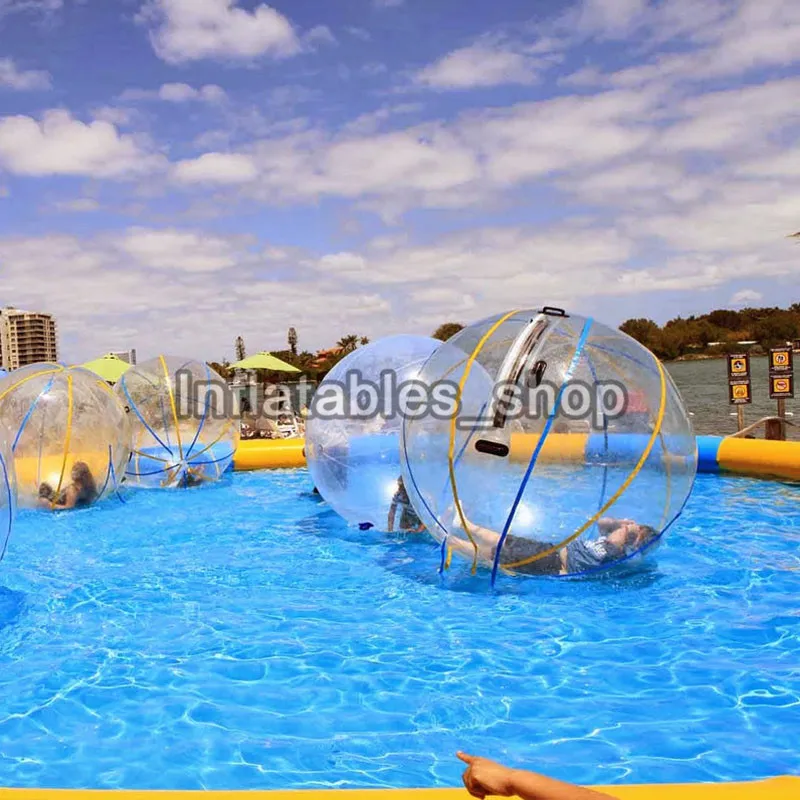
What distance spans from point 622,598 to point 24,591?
481 centimetres

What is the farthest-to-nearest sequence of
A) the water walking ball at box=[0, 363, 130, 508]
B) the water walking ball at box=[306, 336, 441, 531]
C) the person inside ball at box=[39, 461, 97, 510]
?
1. the person inside ball at box=[39, 461, 97, 510]
2. the water walking ball at box=[0, 363, 130, 508]
3. the water walking ball at box=[306, 336, 441, 531]

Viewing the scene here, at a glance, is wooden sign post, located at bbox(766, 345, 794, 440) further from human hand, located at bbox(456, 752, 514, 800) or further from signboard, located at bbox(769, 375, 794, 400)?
human hand, located at bbox(456, 752, 514, 800)

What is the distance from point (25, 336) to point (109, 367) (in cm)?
14084

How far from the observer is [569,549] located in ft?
18.9

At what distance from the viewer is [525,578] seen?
6145mm

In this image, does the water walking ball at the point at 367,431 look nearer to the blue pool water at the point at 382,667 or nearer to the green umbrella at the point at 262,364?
the blue pool water at the point at 382,667

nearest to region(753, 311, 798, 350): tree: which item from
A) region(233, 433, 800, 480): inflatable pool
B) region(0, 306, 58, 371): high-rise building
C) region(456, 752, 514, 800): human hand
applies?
region(233, 433, 800, 480): inflatable pool

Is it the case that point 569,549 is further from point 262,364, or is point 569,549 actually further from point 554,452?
point 262,364

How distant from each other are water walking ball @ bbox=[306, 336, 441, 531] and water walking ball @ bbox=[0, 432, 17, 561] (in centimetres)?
301

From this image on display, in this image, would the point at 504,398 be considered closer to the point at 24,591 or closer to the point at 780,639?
the point at 780,639

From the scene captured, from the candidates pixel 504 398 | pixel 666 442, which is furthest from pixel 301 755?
pixel 666 442

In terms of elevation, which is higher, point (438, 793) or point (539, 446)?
point (539, 446)

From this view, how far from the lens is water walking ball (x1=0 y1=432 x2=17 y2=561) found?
18.8ft

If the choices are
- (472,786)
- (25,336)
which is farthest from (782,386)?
(25,336)
